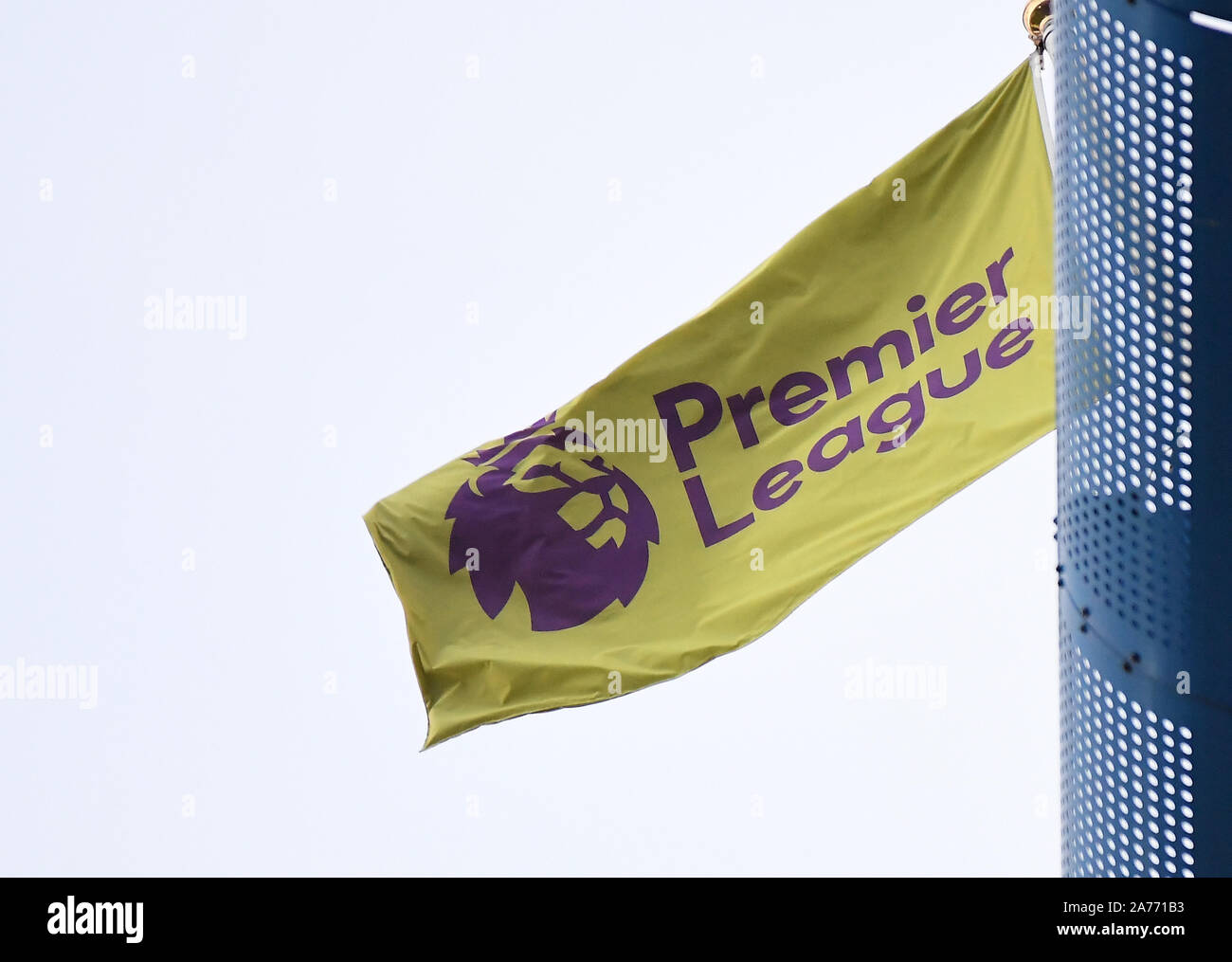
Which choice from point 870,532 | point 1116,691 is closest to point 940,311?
point 870,532

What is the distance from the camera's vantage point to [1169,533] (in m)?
3.77

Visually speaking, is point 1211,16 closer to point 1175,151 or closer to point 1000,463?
point 1175,151

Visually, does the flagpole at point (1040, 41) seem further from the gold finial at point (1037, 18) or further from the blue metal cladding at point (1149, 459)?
the blue metal cladding at point (1149, 459)

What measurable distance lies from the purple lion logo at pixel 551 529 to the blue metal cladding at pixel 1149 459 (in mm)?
3550

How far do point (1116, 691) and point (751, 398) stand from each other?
387 centimetres

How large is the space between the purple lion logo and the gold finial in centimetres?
270

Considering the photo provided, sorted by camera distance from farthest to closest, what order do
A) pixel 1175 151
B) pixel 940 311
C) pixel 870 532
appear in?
pixel 940 311, pixel 870 532, pixel 1175 151

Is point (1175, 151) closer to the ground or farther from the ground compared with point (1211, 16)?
closer to the ground

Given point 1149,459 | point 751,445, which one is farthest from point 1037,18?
point 1149,459

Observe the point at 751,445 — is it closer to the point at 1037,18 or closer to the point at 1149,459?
the point at 1037,18

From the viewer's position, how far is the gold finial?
23.1 feet

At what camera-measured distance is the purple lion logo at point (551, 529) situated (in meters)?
7.61

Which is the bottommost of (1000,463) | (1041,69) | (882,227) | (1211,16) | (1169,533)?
(1169,533)

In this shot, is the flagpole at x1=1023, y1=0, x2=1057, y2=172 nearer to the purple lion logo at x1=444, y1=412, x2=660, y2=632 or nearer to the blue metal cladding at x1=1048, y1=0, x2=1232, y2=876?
the purple lion logo at x1=444, y1=412, x2=660, y2=632
